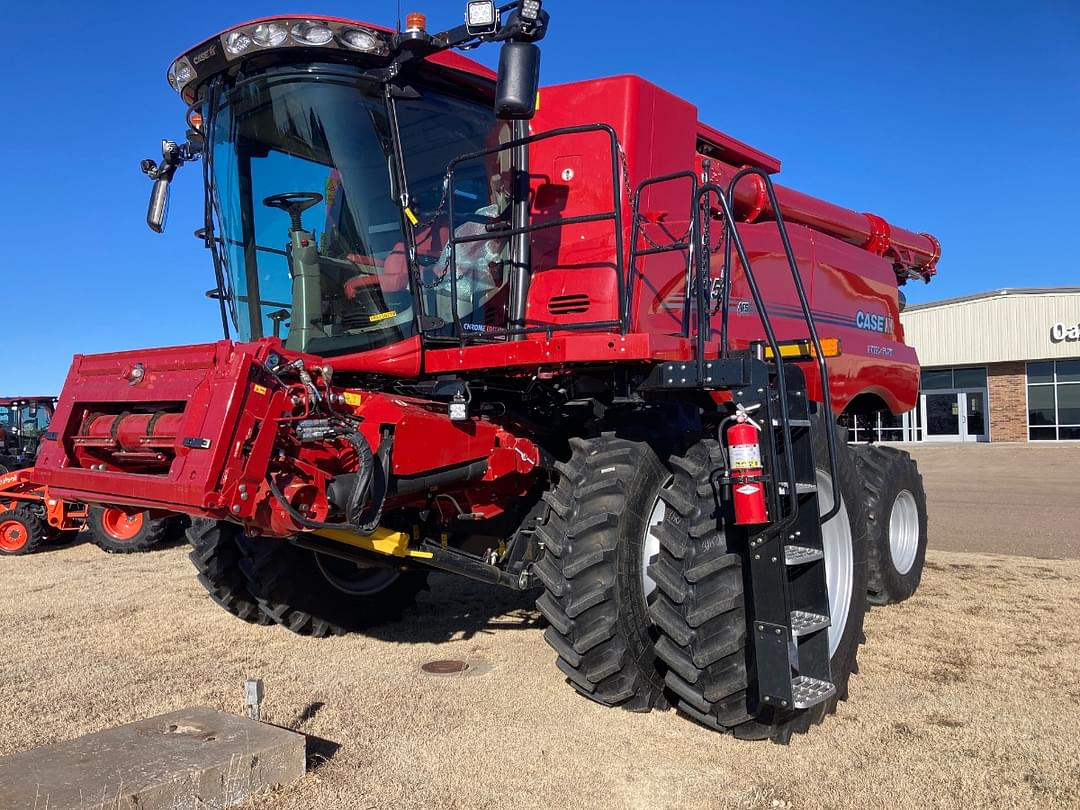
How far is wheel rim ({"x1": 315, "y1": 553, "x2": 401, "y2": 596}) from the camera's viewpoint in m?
5.55

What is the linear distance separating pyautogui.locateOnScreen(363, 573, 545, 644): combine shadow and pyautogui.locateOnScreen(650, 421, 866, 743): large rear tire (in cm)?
203

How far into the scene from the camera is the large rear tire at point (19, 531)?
9.84m

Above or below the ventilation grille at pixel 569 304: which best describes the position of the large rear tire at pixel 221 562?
below

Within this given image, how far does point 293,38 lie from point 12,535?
27.0 ft

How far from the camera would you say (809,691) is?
3641 millimetres

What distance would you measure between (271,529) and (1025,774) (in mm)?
3170

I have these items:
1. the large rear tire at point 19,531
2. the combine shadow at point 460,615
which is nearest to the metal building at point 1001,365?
the combine shadow at point 460,615

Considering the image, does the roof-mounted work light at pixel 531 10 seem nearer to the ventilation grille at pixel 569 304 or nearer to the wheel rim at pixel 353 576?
the ventilation grille at pixel 569 304

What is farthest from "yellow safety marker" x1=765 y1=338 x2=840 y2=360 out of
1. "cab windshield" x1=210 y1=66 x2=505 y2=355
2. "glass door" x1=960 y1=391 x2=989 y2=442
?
"glass door" x1=960 y1=391 x2=989 y2=442

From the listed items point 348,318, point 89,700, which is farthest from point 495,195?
point 89,700

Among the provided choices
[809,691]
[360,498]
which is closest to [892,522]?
[809,691]

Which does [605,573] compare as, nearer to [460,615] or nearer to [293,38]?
[460,615]

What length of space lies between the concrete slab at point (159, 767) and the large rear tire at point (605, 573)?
1.30m

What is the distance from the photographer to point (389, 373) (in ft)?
14.8
